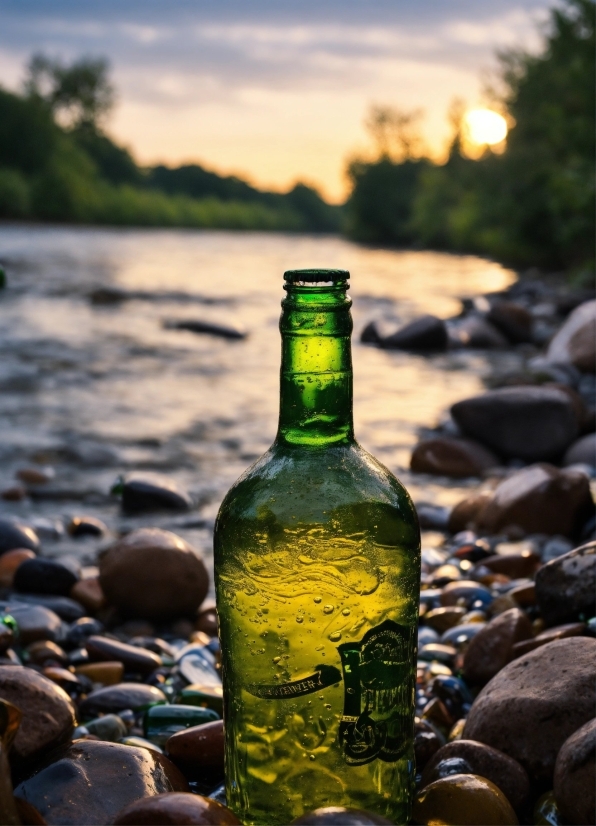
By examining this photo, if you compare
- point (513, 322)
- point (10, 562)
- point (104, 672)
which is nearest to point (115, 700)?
point (104, 672)

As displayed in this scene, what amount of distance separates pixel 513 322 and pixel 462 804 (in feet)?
37.1

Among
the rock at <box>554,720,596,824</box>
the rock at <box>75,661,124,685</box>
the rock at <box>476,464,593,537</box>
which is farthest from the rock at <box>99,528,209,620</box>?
the rock at <box>554,720,596,824</box>

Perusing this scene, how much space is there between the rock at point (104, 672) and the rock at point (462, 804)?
143cm

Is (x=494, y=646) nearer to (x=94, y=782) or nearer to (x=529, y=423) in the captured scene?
(x=94, y=782)

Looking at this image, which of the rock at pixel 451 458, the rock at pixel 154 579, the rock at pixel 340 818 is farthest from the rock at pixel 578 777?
the rock at pixel 451 458

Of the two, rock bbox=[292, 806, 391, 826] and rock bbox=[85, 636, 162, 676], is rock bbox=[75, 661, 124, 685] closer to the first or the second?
rock bbox=[85, 636, 162, 676]

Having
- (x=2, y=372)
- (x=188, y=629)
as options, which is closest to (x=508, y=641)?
(x=188, y=629)

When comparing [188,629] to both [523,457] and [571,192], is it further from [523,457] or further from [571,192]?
[571,192]

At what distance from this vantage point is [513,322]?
12820 mm

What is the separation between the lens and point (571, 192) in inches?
687

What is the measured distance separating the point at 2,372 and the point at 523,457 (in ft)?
19.8

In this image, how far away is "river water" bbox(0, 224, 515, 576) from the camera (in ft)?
20.9

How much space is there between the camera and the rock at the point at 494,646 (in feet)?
9.64

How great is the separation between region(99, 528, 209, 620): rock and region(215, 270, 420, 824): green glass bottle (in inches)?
77.0
